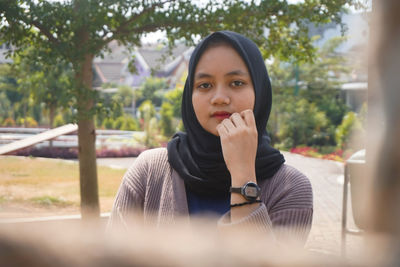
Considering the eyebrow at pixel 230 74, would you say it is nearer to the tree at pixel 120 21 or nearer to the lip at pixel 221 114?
the lip at pixel 221 114

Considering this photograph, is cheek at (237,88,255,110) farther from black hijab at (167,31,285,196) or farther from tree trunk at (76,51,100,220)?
tree trunk at (76,51,100,220)

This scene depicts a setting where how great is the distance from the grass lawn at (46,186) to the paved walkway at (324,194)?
297cm

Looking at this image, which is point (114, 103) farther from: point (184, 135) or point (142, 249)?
point (142, 249)

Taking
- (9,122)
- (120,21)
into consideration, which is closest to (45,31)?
(120,21)

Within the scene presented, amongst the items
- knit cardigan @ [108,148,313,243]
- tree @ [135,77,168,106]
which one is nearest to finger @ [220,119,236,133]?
knit cardigan @ [108,148,313,243]

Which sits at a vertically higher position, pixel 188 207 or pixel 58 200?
pixel 188 207

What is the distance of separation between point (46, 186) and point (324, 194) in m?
6.36

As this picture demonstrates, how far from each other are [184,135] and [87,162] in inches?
154

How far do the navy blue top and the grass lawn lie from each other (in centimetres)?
568

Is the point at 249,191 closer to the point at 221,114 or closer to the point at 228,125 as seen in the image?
the point at 228,125

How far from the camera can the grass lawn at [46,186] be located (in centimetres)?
841

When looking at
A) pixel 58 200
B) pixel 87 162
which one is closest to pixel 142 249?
pixel 87 162

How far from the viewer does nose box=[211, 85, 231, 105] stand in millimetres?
1585

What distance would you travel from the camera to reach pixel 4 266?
217 millimetres
